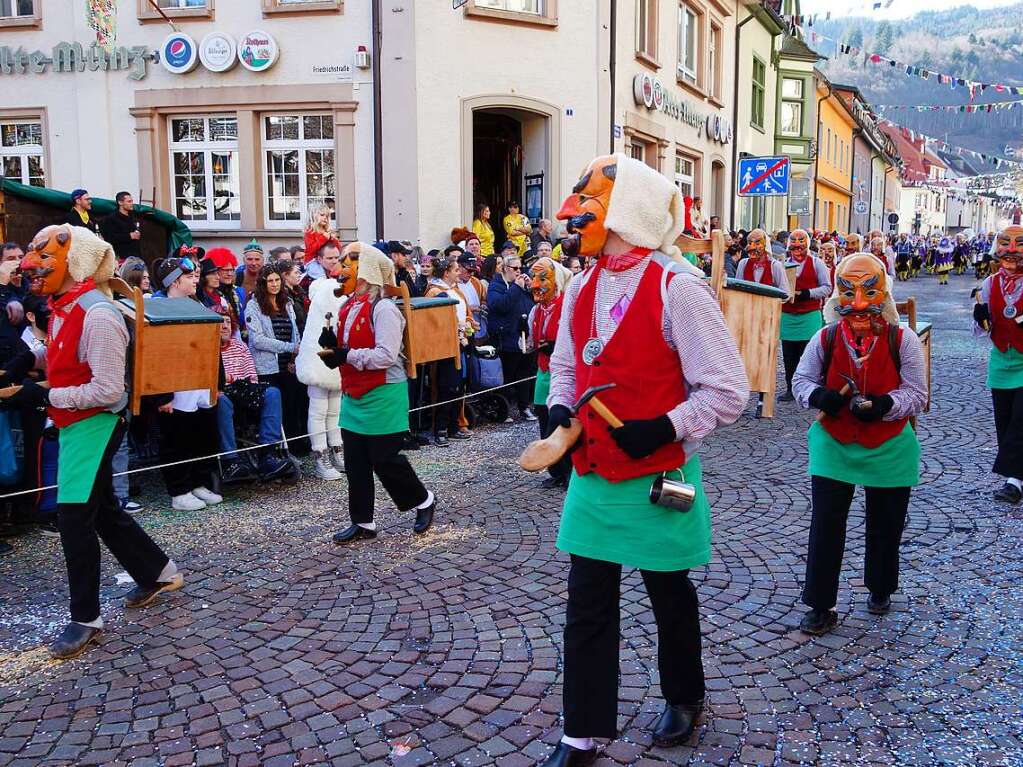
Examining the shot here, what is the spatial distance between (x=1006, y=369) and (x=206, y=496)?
6.17 meters

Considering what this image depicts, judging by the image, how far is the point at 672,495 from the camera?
10.4 ft

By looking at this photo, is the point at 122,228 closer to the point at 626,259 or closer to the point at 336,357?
the point at 336,357

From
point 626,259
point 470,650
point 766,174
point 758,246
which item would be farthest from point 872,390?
point 766,174

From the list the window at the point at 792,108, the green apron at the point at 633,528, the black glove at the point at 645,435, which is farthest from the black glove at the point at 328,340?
the window at the point at 792,108

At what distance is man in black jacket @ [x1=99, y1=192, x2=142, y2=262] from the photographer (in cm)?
1227

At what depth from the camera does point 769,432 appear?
383 inches

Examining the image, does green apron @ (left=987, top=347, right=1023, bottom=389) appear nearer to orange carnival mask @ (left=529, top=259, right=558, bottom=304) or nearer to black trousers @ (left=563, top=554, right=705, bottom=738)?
orange carnival mask @ (left=529, top=259, right=558, bottom=304)

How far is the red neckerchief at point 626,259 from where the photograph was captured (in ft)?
10.7

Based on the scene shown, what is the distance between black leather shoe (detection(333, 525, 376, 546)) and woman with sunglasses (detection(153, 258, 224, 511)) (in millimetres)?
1567

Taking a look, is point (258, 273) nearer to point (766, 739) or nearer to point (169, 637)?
point (169, 637)

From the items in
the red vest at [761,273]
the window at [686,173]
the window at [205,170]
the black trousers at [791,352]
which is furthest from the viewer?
the window at [686,173]

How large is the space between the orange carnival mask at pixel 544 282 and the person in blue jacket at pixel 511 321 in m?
2.82

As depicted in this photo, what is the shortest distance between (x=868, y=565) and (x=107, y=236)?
34.9 feet

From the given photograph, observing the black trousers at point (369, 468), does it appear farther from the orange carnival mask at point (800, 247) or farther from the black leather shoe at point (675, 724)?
the orange carnival mask at point (800, 247)
